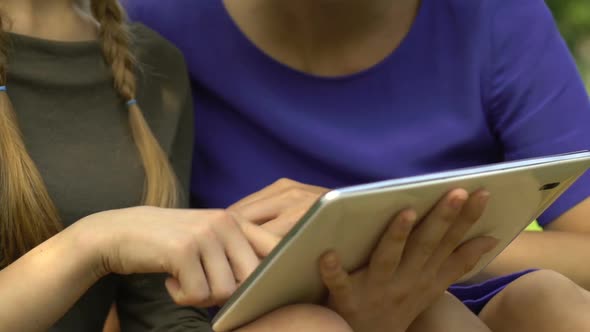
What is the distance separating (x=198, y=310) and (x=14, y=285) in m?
0.30

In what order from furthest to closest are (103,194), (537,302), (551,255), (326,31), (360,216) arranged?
(326,31)
(551,255)
(103,194)
(537,302)
(360,216)

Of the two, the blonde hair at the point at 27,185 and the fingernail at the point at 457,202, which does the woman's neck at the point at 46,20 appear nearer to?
the blonde hair at the point at 27,185

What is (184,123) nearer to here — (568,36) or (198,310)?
(198,310)

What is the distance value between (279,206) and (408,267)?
0.18 metres

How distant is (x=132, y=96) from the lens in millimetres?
1422

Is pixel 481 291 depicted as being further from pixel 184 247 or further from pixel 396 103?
pixel 184 247

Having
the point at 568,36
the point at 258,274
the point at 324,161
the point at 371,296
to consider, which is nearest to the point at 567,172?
the point at 371,296

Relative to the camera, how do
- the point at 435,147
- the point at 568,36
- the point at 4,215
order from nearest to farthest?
the point at 4,215, the point at 435,147, the point at 568,36

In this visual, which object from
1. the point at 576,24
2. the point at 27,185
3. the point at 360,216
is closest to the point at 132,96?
the point at 27,185

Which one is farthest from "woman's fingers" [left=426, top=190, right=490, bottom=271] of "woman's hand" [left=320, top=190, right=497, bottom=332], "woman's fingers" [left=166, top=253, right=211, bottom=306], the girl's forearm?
the girl's forearm

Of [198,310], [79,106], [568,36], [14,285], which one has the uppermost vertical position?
[79,106]

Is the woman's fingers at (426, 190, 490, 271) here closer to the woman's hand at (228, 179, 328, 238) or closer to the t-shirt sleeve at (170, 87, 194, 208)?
the woman's hand at (228, 179, 328, 238)

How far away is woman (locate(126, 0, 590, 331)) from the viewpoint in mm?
1489

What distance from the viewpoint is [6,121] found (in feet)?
4.16
